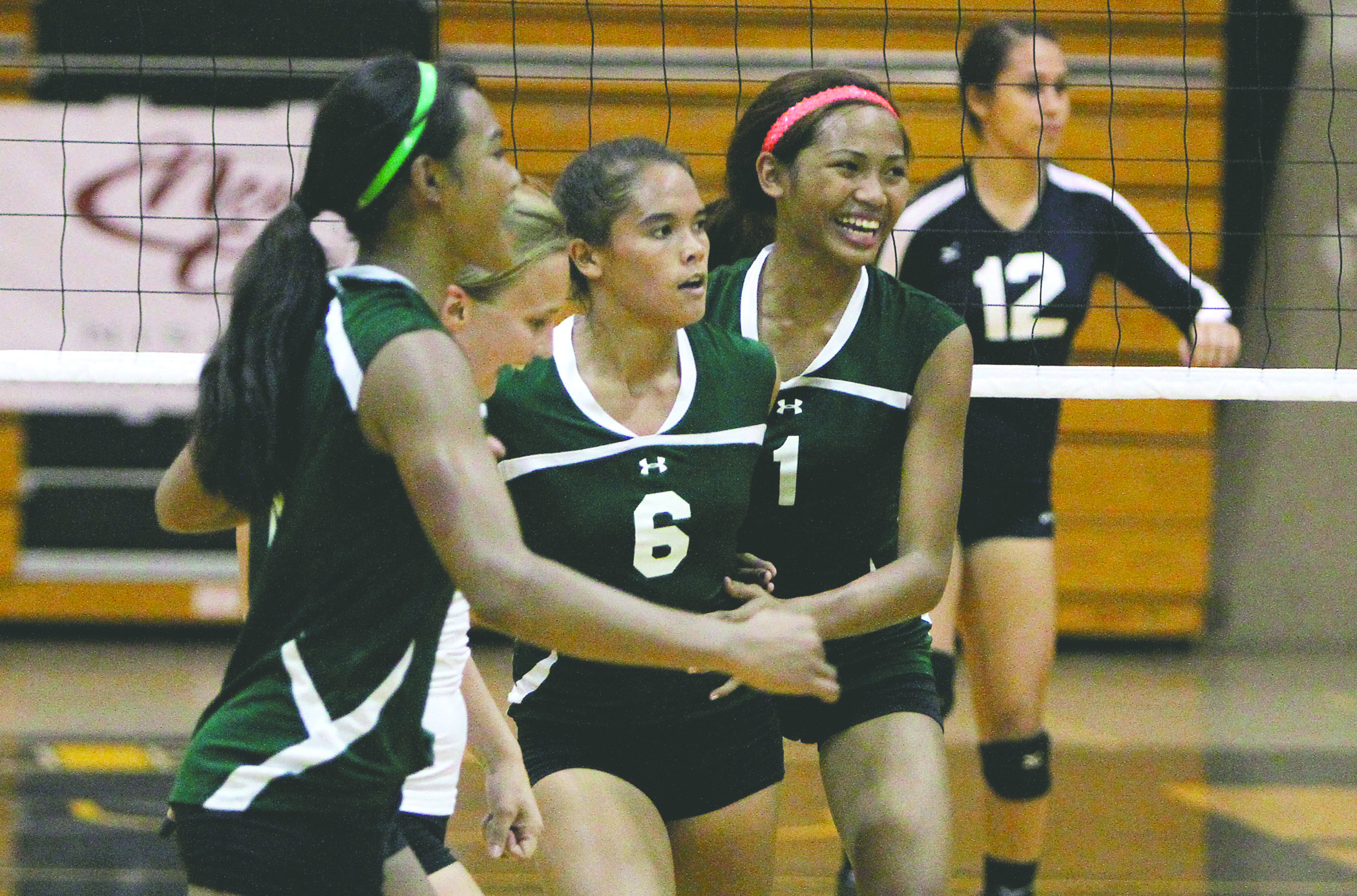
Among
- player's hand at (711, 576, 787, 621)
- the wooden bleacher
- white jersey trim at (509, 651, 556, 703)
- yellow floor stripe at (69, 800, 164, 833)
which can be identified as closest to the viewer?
player's hand at (711, 576, 787, 621)

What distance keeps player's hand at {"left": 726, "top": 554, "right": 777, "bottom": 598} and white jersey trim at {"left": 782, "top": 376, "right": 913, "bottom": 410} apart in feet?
1.04

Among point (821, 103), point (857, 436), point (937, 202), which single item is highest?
point (821, 103)

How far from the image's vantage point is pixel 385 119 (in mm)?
1959

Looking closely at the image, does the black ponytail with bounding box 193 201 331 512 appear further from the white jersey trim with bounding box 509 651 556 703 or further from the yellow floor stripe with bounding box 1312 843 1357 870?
the yellow floor stripe with bounding box 1312 843 1357 870

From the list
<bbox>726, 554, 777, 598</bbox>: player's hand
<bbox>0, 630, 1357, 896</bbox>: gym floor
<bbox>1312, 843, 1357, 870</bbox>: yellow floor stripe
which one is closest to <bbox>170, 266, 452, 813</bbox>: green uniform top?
<bbox>726, 554, 777, 598</bbox>: player's hand

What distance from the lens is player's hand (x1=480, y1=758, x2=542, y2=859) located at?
8.84 ft

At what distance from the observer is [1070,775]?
5680 mm

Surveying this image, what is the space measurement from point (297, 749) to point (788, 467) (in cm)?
118

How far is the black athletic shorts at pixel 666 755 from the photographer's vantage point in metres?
2.69

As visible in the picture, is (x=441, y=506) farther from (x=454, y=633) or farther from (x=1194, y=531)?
(x=1194, y=531)

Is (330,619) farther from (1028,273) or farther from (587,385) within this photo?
(1028,273)

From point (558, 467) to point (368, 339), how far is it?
2.67 ft

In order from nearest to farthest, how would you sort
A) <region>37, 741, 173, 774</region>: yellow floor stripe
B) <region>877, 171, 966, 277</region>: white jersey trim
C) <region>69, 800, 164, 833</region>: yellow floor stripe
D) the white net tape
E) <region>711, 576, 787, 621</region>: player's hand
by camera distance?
<region>711, 576, 787, 621</region>: player's hand, the white net tape, <region>877, 171, 966, 277</region>: white jersey trim, <region>69, 800, 164, 833</region>: yellow floor stripe, <region>37, 741, 173, 774</region>: yellow floor stripe

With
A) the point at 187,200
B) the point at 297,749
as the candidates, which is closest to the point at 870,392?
the point at 297,749
